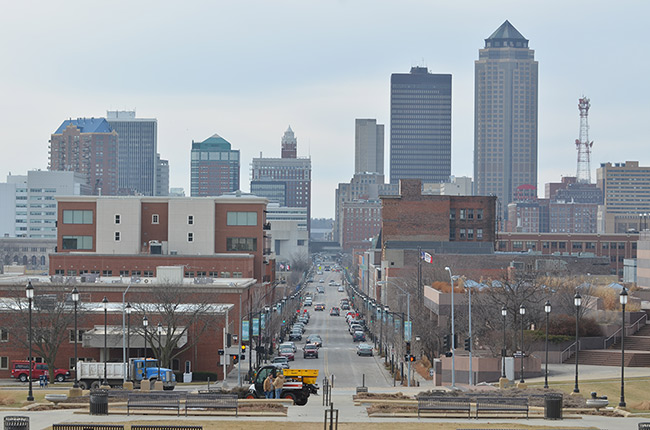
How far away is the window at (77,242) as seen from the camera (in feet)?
438

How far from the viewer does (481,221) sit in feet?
593

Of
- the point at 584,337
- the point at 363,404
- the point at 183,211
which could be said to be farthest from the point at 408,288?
the point at 363,404

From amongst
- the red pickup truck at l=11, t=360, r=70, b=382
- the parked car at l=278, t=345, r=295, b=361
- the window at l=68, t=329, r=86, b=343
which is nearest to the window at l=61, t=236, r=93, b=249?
the parked car at l=278, t=345, r=295, b=361

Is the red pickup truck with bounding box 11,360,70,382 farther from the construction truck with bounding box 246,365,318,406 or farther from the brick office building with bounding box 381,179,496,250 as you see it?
the brick office building with bounding box 381,179,496,250

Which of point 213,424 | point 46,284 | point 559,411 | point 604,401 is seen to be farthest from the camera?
point 46,284

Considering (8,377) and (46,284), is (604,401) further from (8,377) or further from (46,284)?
(46,284)

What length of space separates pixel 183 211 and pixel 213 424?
316ft

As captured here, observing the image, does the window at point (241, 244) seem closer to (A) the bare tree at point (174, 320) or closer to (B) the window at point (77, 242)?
(B) the window at point (77, 242)

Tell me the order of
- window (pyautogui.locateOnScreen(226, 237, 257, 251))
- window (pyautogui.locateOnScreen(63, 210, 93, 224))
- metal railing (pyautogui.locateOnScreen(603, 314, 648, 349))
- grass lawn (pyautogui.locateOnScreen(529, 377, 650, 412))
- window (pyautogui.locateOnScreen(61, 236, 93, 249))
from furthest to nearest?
window (pyautogui.locateOnScreen(63, 210, 93, 224)), window (pyautogui.locateOnScreen(61, 236, 93, 249)), window (pyautogui.locateOnScreen(226, 237, 257, 251)), metal railing (pyautogui.locateOnScreen(603, 314, 648, 349)), grass lawn (pyautogui.locateOnScreen(529, 377, 650, 412))

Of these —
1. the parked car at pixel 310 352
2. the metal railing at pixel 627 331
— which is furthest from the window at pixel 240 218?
the metal railing at pixel 627 331

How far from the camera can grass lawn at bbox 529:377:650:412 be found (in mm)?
48106

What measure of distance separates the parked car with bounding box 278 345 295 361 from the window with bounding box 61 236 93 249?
130 feet

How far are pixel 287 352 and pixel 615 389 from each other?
52682mm

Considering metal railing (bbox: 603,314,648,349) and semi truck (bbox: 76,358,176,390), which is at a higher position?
metal railing (bbox: 603,314,648,349)
